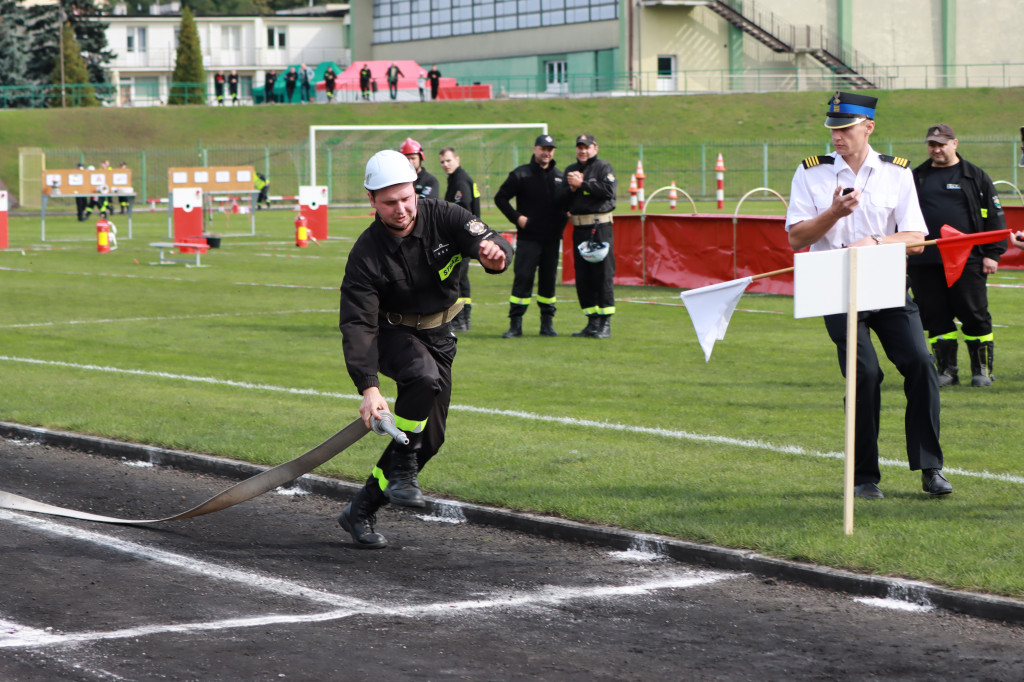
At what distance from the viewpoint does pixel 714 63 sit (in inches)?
2869

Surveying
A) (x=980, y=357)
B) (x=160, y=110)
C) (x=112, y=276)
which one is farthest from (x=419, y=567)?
(x=160, y=110)

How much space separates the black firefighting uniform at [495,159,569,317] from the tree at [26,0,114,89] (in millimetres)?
66901

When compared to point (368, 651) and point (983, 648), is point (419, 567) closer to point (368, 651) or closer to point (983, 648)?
point (368, 651)

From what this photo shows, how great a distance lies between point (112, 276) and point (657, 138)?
4326cm

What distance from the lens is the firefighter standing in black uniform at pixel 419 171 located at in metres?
14.2

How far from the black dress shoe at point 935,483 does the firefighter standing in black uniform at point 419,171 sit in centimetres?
734

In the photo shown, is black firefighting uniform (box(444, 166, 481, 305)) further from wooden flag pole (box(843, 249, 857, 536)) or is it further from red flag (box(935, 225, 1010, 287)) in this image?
wooden flag pole (box(843, 249, 857, 536))

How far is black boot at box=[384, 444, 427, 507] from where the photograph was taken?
6.79 metres

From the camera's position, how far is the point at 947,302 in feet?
38.1

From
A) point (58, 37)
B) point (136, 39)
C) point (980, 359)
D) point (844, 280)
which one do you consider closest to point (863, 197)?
point (844, 280)

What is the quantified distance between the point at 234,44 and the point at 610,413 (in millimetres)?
92573

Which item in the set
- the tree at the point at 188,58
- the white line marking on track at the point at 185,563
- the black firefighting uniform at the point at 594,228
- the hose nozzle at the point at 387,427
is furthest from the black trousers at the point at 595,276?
the tree at the point at 188,58

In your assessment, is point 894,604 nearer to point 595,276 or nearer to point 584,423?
point 584,423

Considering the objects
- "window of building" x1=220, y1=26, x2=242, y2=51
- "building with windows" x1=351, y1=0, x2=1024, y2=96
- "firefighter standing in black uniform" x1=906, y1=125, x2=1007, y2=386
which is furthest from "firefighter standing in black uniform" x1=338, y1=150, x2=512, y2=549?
"window of building" x1=220, y1=26, x2=242, y2=51
